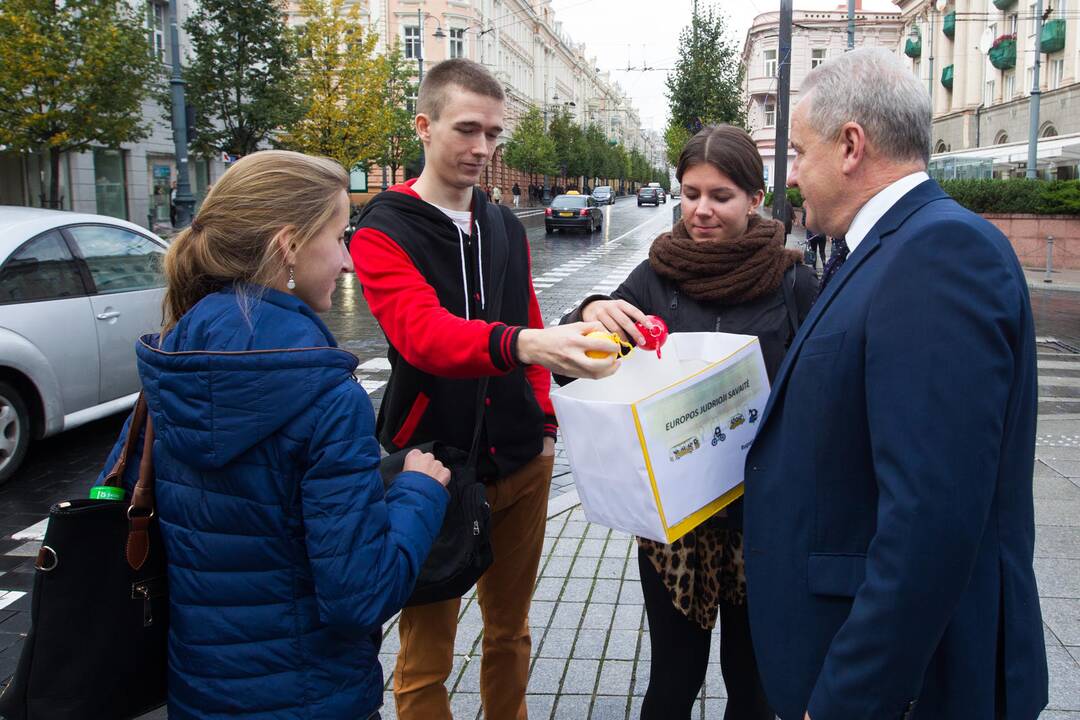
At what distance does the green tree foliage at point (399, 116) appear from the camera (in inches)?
1499

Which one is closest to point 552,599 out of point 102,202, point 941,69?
point 102,202

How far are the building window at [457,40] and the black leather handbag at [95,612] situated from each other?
199 ft

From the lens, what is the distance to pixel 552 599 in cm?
412

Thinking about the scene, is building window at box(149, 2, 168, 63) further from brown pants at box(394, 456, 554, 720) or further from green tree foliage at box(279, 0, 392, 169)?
brown pants at box(394, 456, 554, 720)

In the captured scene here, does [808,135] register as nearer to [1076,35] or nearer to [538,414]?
[538,414]

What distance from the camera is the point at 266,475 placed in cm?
Result: 170

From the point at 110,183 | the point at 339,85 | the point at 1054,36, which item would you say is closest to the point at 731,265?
the point at 110,183

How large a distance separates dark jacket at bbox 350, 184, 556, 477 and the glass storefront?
86.2 feet

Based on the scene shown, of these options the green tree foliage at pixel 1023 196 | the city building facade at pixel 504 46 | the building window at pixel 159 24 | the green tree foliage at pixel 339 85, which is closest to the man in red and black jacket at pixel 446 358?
the green tree foliage at pixel 1023 196

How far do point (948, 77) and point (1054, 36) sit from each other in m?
15.5

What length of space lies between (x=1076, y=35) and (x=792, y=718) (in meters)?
36.8

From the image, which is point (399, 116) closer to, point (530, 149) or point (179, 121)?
point (179, 121)

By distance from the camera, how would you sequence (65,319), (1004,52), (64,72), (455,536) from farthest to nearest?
(1004,52), (64,72), (65,319), (455,536)

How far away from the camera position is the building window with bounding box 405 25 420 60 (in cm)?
5706
